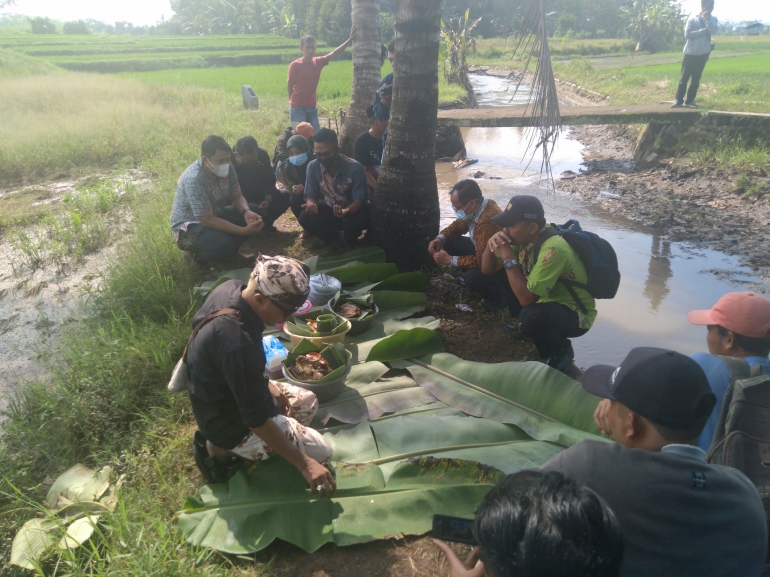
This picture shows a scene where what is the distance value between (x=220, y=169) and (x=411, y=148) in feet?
5.98

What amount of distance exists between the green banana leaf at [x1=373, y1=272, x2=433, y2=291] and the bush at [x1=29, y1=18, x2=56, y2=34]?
60491 mm

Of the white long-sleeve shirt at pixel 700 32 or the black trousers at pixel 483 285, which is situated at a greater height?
the white long-sleeve shirt at pixel 700 32

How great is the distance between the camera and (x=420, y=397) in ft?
11.2

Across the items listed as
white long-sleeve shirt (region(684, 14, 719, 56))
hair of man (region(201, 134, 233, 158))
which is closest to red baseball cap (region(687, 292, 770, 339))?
hair of man (region(201, 134, 233, 158))

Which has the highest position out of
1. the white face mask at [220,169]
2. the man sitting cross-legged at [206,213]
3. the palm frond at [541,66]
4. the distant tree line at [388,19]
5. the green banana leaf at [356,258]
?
the distant tree line at [388,19]

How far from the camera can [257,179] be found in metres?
5.96

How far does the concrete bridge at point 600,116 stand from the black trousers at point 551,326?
6.25 m

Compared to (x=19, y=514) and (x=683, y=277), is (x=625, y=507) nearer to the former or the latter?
(x=19, y=514)

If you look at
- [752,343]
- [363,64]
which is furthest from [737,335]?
[363,64]

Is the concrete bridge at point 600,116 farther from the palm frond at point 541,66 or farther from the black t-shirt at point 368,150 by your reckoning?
the palm frond at point 541,66

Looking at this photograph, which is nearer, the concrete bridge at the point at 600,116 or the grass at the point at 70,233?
the grass at the point at 70,233

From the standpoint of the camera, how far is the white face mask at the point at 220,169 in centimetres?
496

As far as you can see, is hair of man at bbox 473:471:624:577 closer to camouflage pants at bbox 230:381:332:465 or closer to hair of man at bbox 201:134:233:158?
camouflage pants at bbox 230:381:332:465

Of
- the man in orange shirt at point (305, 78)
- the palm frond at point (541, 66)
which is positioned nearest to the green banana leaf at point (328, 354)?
the palm frond at point (541, 66)
